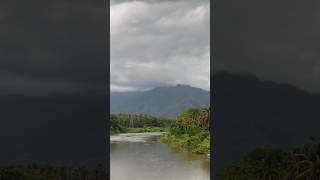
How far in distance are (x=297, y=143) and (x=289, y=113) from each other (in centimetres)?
344

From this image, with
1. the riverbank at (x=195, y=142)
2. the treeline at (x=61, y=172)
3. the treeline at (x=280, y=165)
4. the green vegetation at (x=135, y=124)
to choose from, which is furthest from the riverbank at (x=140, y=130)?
the treeline at (x=280, y=165)

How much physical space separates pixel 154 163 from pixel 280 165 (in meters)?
33.9

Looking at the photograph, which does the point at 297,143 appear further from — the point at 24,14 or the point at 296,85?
the point at 24,14

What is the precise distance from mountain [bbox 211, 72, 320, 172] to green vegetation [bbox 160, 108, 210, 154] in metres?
24.4

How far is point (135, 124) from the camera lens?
115 m

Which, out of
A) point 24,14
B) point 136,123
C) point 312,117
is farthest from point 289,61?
point 136,123

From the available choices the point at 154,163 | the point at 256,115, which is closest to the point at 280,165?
the point at 256,115

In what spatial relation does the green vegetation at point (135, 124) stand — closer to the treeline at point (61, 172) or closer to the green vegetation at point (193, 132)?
the green vegetation at point (193, 132)

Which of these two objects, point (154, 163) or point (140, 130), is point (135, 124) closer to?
point (140, 130)

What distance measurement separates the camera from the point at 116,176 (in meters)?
59.4

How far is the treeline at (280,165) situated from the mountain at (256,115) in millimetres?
3973

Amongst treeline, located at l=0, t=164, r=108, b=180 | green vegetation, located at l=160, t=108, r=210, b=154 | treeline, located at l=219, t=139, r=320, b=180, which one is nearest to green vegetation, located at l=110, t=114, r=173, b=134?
green vegetation, located at l=160, t=108, r=210, b=154

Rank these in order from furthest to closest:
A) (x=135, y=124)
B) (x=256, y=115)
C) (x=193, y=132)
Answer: (x=135, y=124) → (x=193, y=132) → (x=256, y=115)

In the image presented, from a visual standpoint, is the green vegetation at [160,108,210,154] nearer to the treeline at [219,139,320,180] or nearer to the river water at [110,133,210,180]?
the river water at [110,133,210,180]
